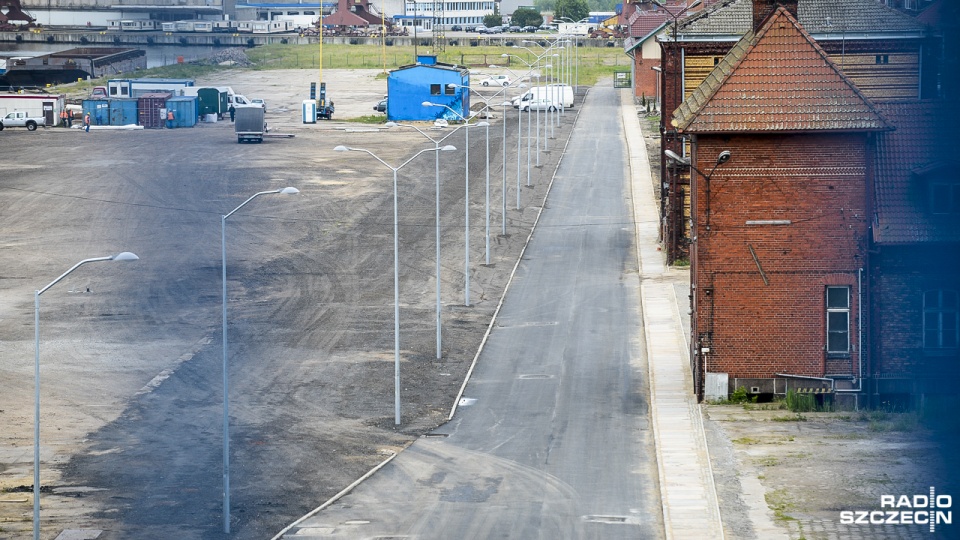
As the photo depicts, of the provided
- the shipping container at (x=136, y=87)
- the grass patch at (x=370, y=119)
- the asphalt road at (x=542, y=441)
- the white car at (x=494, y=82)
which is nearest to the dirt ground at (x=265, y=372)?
the asphalt road at (x=542, y=441)

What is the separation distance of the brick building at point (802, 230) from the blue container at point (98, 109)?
88682mm

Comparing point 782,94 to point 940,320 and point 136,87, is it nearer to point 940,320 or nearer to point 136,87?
point 940,320

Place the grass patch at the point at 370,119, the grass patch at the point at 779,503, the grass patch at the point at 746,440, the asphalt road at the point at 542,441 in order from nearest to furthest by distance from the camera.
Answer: the grass patch at the point at 779,503, the asphalt road at the point at 542,441, the grass patch at the point at 746,440, the grass patch at the point at 370,119

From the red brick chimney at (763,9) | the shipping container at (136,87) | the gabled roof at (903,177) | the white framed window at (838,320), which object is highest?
the red brick chimney at (763,9)

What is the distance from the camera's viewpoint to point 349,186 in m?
89.1

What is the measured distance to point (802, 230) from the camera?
43.7m

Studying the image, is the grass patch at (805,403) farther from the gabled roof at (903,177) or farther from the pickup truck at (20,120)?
the pickup truck at (20,120)

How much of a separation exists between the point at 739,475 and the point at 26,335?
29942mm

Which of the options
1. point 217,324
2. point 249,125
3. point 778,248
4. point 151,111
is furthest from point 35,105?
point 778,248

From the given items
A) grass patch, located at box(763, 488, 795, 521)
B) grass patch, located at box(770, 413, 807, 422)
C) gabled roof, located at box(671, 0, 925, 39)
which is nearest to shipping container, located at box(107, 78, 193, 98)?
gabled roof, located at box(671, 0, 925, 39)

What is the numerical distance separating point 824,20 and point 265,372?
31255 millimetres

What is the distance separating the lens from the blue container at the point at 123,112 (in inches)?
4815

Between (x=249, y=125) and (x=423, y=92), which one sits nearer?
(x=249, y=125)

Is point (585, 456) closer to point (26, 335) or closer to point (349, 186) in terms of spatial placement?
point (26, 335)
